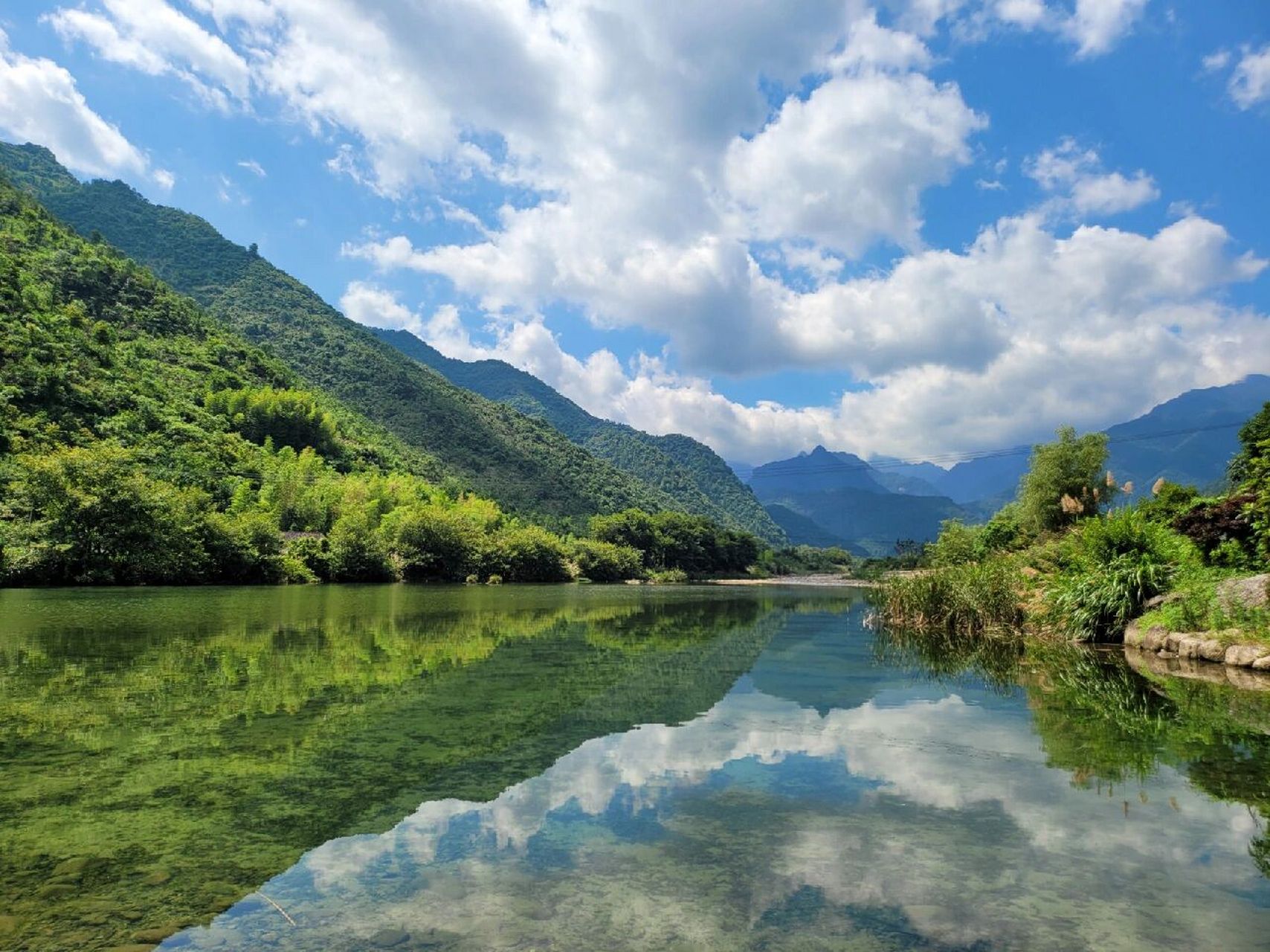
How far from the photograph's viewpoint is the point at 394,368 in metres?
135

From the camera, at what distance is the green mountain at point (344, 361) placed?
11850 centimetres

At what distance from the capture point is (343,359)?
131m

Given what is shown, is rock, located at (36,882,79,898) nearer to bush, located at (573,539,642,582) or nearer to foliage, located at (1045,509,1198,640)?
foliage, located at (1045,509,1198,640)

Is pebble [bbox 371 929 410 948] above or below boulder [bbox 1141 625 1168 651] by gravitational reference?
below

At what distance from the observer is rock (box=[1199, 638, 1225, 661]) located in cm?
1321

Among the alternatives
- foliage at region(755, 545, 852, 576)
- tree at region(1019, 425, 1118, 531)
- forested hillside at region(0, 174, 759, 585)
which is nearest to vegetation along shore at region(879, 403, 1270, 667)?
tree at region(1019, 425, 1118, 531)

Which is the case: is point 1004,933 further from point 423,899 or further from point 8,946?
point 8,946

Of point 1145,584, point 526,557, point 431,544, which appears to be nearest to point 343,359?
point 526,557

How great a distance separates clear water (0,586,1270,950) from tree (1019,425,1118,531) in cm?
2793

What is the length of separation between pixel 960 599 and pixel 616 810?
16.9 metres

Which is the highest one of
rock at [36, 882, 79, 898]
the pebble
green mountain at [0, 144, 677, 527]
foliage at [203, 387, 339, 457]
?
green mountain at [0, 144, 677, 527]

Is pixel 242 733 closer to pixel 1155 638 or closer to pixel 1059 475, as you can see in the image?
pixel 1155 638

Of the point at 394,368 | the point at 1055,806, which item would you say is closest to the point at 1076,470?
the point at 1055,806

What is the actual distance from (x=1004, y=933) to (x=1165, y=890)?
4.10 feet
